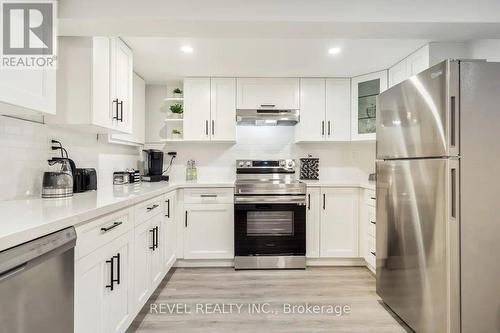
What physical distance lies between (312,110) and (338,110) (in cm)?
33

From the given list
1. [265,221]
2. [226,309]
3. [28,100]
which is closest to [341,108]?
[265,221]

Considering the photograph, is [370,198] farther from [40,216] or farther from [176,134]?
[40,216]

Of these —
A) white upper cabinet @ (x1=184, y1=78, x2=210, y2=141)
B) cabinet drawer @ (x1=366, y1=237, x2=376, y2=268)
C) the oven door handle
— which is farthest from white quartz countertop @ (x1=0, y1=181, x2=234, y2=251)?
cabinet drawer @ (x1=366, y1=237, x2=376, y2=268)

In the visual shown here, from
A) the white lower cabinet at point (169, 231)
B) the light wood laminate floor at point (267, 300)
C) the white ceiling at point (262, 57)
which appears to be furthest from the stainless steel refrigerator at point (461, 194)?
the white lower cabinet at point (169, 231)

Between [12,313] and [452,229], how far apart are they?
2033 millimetres

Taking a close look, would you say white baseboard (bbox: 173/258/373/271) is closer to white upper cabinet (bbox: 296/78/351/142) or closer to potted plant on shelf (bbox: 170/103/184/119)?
white upper cabinet (bbox: 296/78/351/142)

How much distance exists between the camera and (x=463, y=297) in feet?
4.82

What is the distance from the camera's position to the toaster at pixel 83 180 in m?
1.90

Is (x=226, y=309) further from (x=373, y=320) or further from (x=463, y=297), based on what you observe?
(x=463, y=297)

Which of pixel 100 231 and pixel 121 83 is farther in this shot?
pixel 121 83

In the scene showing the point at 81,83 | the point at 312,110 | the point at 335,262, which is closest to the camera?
the point at 81,83

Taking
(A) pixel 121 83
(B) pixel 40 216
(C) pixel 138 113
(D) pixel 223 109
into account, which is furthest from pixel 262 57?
(B) pixel 40 216

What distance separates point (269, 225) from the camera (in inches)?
112

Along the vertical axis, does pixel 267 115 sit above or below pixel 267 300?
above
